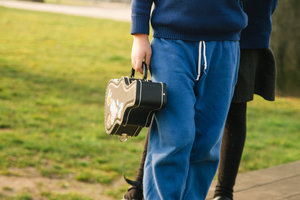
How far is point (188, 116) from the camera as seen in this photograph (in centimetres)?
204

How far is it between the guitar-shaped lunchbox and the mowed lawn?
1.06m

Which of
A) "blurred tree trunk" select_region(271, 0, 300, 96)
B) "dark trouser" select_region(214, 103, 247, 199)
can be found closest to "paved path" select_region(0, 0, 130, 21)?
"blurred tree trunk" select_region(271, 0, 300, 96)

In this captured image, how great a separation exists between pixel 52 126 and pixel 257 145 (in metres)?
1.98

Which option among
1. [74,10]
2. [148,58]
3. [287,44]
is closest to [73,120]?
[148,58]

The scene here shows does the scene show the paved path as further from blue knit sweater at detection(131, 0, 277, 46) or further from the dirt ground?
blue knit sweater at detection(131, 0, 277, 46)

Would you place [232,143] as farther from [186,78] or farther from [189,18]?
[189,18]

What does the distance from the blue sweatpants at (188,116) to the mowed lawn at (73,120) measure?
1052mm

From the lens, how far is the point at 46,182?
3234 millimetres

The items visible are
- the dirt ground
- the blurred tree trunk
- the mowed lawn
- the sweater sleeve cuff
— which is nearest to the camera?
the sweater sleeve cuff

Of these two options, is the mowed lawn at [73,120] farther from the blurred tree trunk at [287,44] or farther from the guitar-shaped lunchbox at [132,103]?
the guitar-shaped lunchbox at [132,103]

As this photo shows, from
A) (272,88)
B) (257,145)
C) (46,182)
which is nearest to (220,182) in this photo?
(272,88)

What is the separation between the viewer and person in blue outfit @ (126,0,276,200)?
2041mm

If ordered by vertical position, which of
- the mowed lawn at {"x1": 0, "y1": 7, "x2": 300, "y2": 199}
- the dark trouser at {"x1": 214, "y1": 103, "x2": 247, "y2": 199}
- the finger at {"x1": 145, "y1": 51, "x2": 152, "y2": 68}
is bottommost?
the mowed lawn at {"x1": 0, "y1": 7, "x2": 300, "y2": 199}

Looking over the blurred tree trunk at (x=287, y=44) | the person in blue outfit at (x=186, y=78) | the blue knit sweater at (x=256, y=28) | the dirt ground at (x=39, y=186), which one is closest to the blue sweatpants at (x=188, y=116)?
the person in blue outfit at (x=186, y=78)
